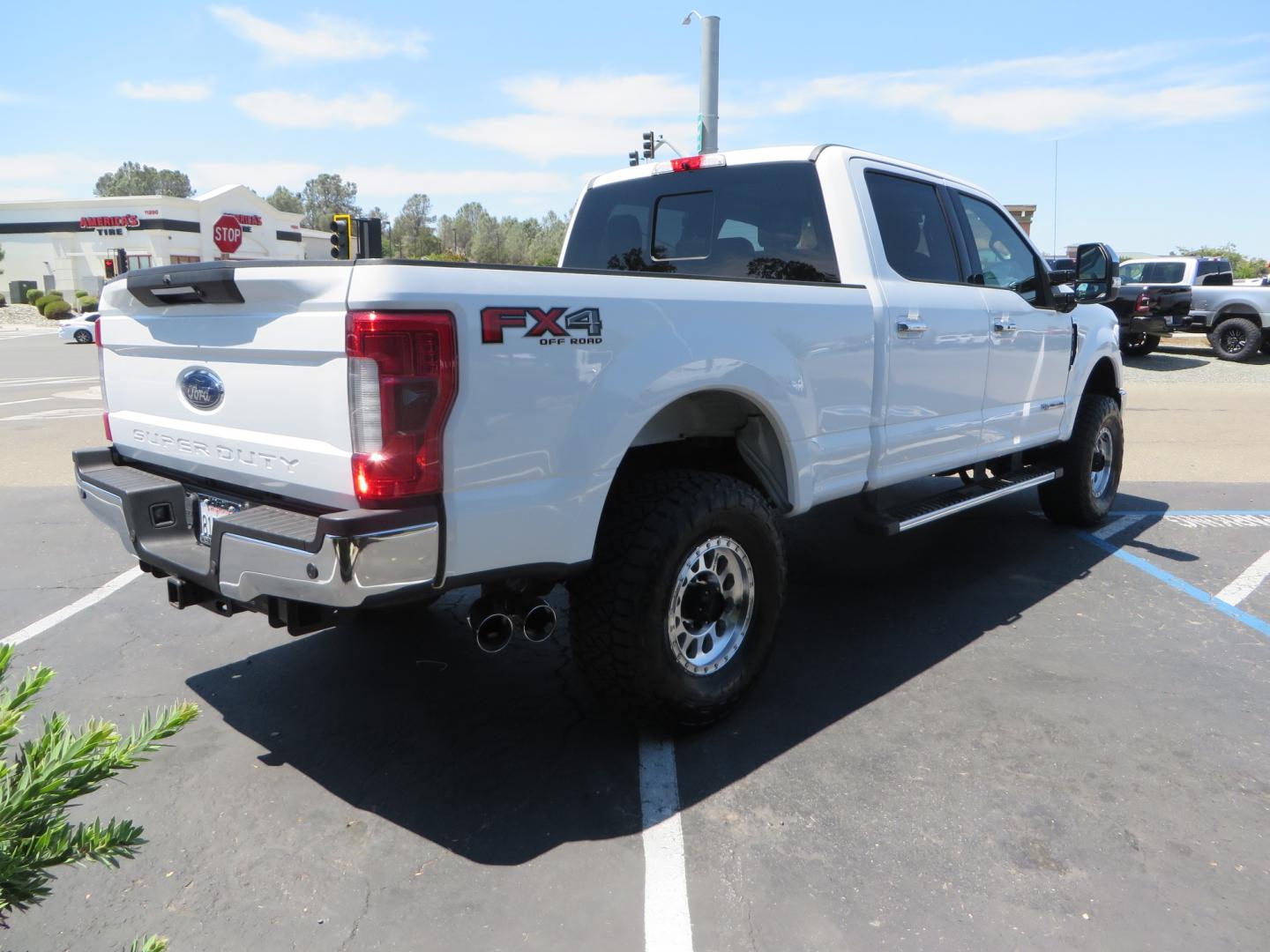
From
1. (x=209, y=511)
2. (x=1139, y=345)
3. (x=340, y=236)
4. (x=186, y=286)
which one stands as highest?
(x=340, y=236)

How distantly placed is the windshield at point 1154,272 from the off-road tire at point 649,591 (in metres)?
18.7

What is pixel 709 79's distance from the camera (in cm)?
1462

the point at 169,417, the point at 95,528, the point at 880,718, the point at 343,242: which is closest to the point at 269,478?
the point at 169,417

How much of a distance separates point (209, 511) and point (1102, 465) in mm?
5949

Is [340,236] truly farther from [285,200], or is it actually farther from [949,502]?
[285,200]

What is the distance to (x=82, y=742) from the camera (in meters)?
1.48

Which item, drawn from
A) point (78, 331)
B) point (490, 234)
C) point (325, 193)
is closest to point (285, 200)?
point (325, 193)

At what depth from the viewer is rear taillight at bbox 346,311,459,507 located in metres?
2.50

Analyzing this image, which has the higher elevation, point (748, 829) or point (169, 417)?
point (169, 417)

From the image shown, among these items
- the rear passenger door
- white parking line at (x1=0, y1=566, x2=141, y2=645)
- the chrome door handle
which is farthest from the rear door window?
white parking line at (x1=0, y1=566, x2=141, y2=645)

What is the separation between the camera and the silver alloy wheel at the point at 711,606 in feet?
11.2

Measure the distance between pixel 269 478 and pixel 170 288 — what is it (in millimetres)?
795

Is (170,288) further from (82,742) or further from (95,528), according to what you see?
(95,528)

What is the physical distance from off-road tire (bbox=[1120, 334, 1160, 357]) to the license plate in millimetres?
18856
